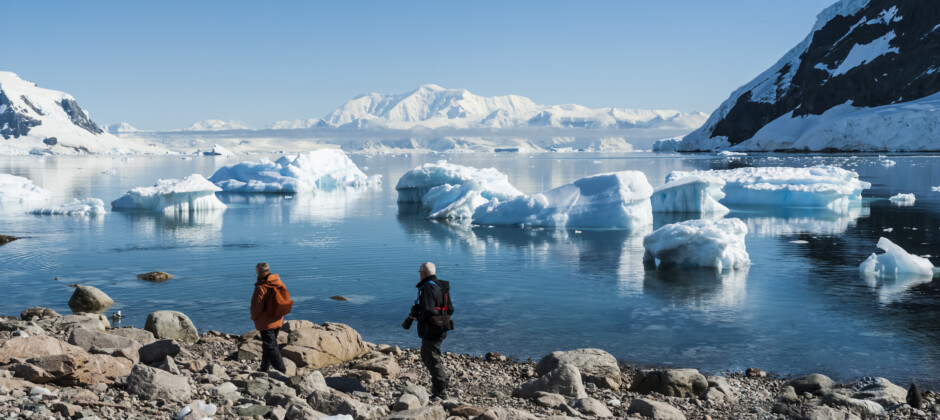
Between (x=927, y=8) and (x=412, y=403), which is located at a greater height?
(x=927, y=8)

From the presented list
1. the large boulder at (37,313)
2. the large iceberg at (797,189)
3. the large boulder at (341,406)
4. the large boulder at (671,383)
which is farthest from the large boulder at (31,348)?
the large iceberg at (797,189)

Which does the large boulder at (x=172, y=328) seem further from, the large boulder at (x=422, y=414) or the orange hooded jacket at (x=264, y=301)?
the large boulder at (x=422, y=414)

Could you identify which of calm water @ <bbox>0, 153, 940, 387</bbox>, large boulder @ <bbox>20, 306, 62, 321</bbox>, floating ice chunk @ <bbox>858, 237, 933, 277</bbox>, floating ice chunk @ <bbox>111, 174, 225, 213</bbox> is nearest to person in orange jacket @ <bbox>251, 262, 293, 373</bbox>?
calm water @ <bbox>0, 153, 940, 387</bbox>

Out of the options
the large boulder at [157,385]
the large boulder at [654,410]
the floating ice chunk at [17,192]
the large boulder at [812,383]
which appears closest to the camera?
the large boulder at [157,385]

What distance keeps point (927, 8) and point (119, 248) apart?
14094 cm

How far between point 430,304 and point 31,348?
176 inches

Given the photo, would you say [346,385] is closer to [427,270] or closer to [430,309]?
[430,309]

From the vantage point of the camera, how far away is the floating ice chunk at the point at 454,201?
33094 millimetres

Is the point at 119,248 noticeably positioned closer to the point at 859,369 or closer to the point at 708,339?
the point at 708,339

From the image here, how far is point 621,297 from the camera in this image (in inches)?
658

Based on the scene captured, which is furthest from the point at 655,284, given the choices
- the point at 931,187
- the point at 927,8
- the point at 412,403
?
the point at 927,8

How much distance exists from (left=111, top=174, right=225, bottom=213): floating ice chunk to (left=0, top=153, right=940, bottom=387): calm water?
14.4ft

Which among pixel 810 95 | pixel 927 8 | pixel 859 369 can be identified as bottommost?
pixel 859 369

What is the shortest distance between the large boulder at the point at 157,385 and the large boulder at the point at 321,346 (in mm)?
2613
